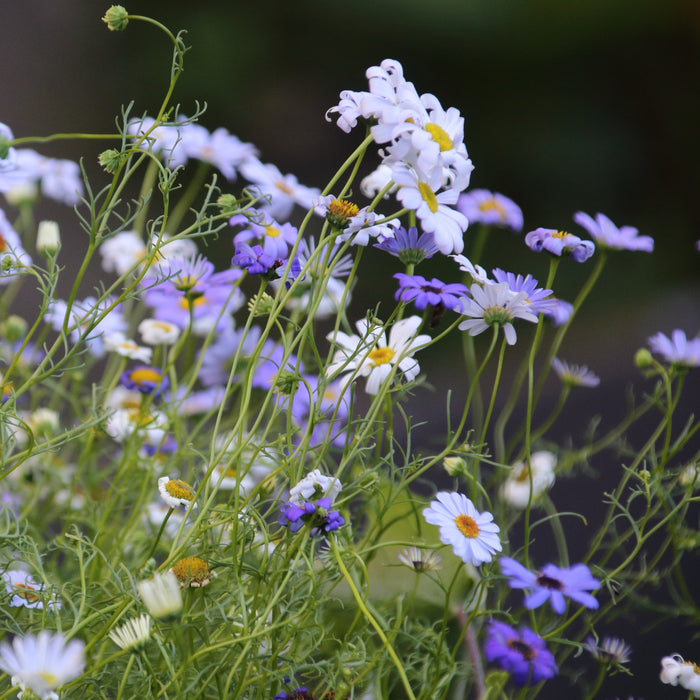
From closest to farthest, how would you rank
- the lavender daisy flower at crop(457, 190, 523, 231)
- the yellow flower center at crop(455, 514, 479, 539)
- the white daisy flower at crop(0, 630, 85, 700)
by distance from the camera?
the white daisy flower at crop(0, 630, 85, 700)
the yellow flower center at crop(455, 514, 479, 539)
the lavender daisy flower at crop(457, 190, 523, 231)

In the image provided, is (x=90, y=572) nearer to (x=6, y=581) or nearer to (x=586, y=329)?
(x=6, y=581)

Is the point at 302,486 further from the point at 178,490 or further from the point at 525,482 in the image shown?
the point at 525,482

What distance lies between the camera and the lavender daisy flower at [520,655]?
0.30 m

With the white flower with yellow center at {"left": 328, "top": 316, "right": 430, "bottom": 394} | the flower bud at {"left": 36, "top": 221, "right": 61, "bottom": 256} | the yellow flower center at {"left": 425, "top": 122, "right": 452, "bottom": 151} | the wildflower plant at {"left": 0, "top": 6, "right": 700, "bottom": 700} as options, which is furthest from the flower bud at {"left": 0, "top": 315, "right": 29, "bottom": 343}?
the yellow flower center at {"left": 425, "top": 122, "right": 452, "bottom": 151}

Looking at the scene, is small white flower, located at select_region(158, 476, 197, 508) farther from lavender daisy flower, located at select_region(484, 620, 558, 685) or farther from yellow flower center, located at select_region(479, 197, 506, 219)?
yellow flower center, located at select_region(479, 197, 506, 219)

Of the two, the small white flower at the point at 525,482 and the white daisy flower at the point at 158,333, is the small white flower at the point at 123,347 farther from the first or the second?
the small white flower at the point at 525,482

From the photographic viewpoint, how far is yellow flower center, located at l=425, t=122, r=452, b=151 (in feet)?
1.07

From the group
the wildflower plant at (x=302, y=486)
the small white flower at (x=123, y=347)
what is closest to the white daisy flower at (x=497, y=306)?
the wildflower plant at (x=302, y=486)

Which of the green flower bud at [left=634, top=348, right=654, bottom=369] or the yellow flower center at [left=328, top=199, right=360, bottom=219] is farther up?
Result: the green flower bud at [left=634, top=348, right=654, bottom=369]

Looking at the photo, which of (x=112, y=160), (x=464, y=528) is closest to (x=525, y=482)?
(x=464, y=528)

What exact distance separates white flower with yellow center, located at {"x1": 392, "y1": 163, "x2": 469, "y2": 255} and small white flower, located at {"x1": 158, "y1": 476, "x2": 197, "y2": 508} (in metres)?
0.14

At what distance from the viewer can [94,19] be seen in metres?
2.32

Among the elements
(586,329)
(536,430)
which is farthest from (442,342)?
(536,430)

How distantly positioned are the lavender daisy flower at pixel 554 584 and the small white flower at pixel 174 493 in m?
0.12
